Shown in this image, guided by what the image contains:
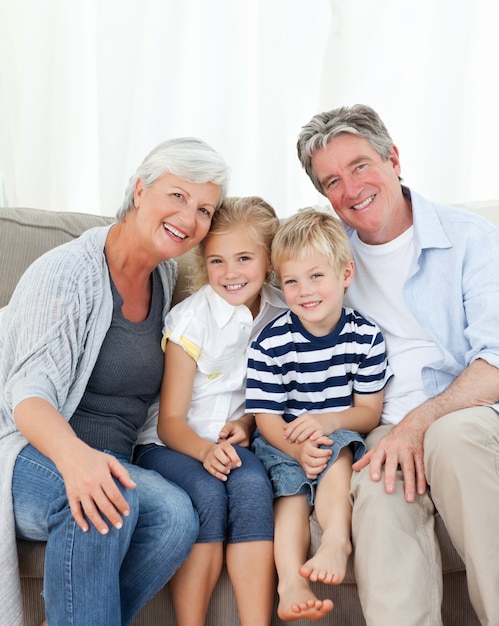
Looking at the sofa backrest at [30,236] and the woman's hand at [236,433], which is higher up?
the sofa backrest at [30,236]

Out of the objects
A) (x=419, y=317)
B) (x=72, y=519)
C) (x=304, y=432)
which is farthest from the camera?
(x=419, y=317)

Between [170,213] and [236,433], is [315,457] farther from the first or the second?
[170,213]

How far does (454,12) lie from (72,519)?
2.19 metres

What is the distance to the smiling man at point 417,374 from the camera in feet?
4.54

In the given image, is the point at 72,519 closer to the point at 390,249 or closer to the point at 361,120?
the point at 390,249

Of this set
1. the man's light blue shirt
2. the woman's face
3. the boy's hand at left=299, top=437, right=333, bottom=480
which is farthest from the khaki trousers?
the woman's face

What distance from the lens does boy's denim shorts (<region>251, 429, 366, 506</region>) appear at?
1.64m

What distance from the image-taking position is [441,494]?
146 cm

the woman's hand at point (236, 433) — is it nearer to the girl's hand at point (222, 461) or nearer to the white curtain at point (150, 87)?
the girl's hand at point (222, 461)

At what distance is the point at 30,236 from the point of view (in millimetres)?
1999

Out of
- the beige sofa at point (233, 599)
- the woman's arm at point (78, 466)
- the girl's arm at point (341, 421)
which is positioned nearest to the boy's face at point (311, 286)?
the girl's arm at point (341, 421)

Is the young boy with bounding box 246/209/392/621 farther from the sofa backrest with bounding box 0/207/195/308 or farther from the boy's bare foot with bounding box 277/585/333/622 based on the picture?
the sofa backrest with bounding box 0/207/195/308

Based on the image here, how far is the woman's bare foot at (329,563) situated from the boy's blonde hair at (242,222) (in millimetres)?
718

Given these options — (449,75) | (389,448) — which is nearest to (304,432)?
(389,448)
